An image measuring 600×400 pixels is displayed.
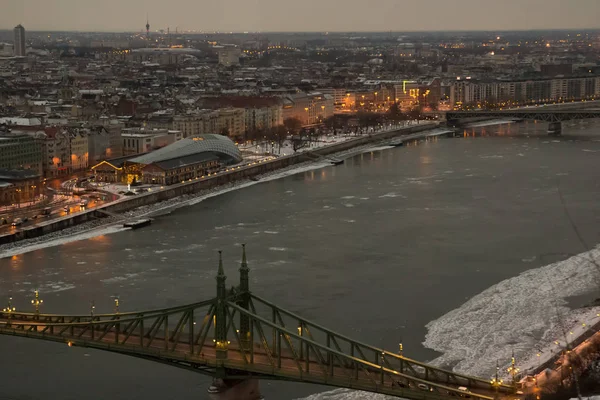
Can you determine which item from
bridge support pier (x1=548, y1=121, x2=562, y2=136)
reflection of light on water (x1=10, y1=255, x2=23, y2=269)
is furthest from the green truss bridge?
bridge support pier (x1=548, y1=121, x2=562, y2=136)

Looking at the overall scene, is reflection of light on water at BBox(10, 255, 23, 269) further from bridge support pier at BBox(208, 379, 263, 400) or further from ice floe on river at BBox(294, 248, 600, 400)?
bridge support pier at BBox(208, 379, 263, 400)

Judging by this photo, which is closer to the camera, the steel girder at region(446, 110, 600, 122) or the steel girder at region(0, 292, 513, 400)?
the steel girder at region(0, 292, 513, 400)

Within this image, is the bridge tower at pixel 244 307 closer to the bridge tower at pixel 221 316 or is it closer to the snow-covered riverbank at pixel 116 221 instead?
the bridge tower at pixel 221 316

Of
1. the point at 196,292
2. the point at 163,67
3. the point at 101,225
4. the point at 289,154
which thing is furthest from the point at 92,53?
the point at 196,292

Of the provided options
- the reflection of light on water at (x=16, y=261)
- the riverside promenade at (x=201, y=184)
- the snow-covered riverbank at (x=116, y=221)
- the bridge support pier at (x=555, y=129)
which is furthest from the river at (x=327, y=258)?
the bridge support pier at (x=555, y=129)

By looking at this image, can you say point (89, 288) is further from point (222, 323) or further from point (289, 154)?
point (289, 154)

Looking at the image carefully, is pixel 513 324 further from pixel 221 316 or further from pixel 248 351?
pixel 221 316
